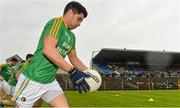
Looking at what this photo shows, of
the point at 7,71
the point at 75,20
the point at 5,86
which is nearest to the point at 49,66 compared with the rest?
the point at 75,20

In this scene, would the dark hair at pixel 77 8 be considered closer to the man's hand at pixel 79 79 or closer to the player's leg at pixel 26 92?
the man's hand at pixel 79 79

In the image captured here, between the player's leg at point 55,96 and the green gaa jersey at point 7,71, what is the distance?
31.6 feet

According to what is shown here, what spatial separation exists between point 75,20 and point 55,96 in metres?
1.19

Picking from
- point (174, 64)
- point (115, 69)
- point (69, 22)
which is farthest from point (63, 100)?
point (174, 64)

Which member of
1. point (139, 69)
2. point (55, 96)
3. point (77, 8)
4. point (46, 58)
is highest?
point (77, 8)

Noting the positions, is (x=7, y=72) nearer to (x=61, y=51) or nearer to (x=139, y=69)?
(x=61, y=51)

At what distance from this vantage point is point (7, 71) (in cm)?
1642

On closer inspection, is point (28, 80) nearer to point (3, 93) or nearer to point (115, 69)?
point (3, 93)

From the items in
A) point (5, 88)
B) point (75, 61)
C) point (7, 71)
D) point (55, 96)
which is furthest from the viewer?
point (5, 88)

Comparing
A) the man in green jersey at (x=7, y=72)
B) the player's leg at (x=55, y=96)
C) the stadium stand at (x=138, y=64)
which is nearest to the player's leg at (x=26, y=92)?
the player's leg at (x=55, y=96)

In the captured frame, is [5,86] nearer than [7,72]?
No

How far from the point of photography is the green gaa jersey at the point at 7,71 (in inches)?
634

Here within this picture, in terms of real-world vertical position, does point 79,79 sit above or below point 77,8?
below

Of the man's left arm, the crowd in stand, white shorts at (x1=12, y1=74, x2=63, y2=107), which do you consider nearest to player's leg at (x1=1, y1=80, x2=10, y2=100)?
the man's left arm
